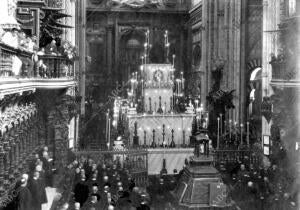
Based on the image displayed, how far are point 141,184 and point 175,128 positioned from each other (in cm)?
592

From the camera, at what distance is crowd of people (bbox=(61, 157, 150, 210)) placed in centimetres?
1191

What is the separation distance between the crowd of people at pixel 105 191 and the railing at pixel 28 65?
10.7 feet

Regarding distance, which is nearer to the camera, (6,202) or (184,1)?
(6,202)

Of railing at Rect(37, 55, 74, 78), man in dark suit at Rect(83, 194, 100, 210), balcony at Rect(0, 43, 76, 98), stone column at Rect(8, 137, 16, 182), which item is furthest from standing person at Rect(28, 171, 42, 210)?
railing at Rect(37, 55, 74, 78)

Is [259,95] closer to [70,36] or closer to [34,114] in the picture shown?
[70,36]

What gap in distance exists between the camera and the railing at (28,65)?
11907 mm

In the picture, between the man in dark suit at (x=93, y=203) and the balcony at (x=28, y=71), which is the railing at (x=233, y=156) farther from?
the man in dark suit at (x=93, y=203)

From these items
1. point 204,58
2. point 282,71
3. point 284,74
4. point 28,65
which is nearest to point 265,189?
point 284,74

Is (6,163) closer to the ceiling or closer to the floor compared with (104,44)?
closer to the floor

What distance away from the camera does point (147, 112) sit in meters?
23.8

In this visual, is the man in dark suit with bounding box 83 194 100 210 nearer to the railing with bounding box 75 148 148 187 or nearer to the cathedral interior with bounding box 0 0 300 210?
the cathedral interior with bounding box 0 0 300 210

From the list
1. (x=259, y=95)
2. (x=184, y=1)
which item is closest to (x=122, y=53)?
(x=184, y=1)

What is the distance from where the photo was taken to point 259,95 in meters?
28.9

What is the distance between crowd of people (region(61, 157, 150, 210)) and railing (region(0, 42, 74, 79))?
326cm
